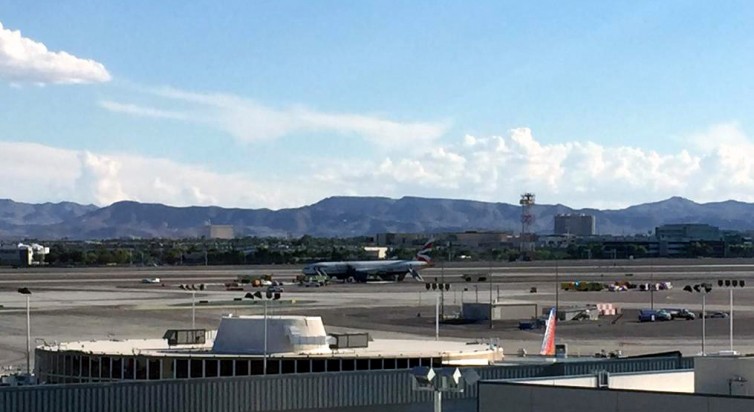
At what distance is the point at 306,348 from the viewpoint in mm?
52156

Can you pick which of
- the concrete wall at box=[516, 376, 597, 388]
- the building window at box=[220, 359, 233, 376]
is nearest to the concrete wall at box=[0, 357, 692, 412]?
the concrete wall at box=[516, 376, 597, 388]

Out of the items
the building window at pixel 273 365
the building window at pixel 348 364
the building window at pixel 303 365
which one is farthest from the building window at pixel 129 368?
the building window at pixel 348 364

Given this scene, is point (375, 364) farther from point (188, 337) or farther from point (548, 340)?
point (548, 340)

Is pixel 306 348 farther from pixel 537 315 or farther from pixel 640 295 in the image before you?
pixel 640 295

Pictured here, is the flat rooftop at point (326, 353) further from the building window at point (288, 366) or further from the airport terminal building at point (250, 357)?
the building window at point (288, 366)

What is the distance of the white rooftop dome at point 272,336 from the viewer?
A: 51.6 meters

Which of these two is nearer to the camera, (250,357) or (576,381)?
(576,381)

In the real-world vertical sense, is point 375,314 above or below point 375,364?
below

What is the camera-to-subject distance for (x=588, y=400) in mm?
33062

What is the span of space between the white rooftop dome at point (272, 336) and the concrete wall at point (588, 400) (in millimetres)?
17247

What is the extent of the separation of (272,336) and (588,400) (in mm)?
20671

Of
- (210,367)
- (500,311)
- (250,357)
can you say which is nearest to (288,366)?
(250,357)

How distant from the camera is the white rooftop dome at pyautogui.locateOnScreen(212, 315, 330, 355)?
169 feet

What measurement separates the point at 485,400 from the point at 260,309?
92.7 metres
